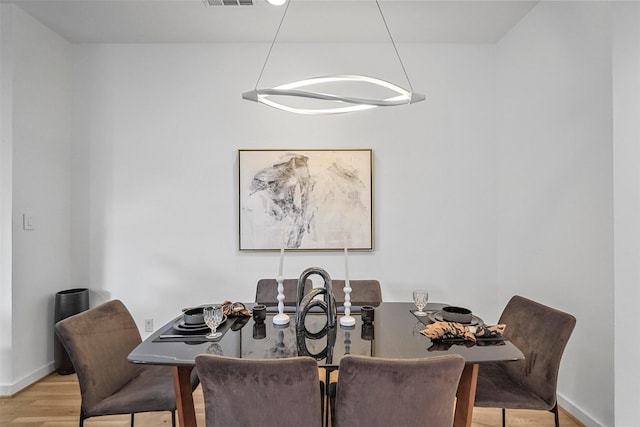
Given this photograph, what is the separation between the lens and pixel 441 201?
11.0 ft

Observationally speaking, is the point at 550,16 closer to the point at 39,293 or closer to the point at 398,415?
the point at 398,415

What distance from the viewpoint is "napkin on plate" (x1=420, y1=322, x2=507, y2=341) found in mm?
1624

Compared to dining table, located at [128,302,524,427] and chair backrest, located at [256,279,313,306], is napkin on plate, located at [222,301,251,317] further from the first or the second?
chair backrest, located at [256,279,313,306]

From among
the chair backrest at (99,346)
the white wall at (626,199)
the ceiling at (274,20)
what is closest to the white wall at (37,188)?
the ceiling at (274,20)

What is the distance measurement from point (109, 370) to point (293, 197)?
6.22 feet

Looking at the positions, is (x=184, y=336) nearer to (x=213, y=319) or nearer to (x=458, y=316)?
(x=213, y=319)

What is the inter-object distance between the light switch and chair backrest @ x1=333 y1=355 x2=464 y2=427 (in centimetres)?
280

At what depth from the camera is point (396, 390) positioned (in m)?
1.20

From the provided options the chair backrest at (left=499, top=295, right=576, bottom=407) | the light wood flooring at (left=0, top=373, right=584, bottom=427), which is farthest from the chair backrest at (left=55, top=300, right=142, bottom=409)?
the chair backrest at (left=499, top=295, right=576, bottom=407)

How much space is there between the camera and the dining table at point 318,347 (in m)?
1.45

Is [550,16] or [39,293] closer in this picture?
[550,16]

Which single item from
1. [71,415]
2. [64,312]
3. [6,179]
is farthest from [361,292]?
[6,179]

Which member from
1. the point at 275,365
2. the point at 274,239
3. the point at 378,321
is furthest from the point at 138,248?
the point at 275,365

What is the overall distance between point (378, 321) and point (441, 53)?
2517mm
